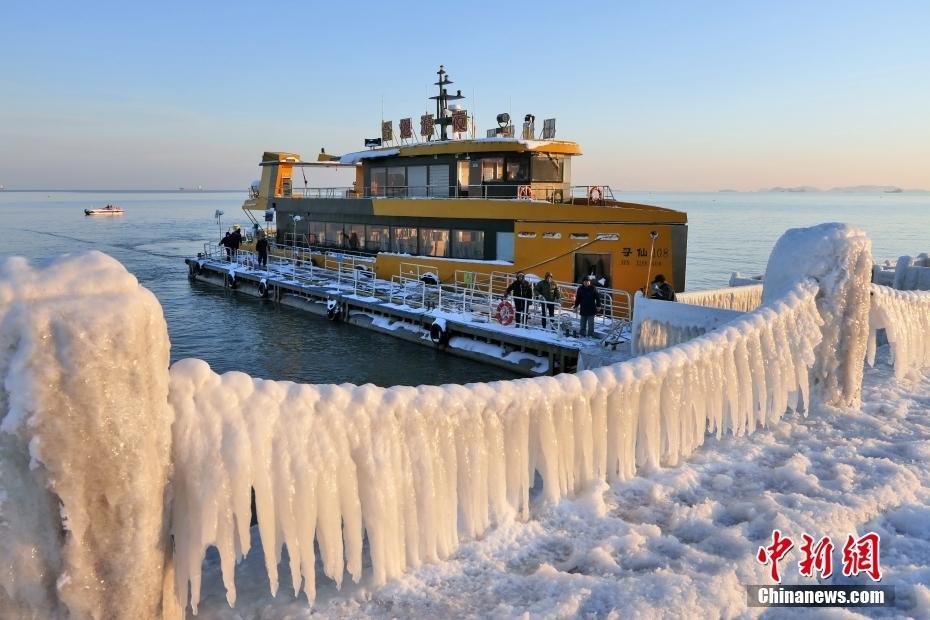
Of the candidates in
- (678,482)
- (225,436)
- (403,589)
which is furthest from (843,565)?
(225,436)

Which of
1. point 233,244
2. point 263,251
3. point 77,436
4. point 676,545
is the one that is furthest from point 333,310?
point 77,436

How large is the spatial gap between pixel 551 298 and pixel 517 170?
25.1ft

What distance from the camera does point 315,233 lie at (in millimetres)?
31625

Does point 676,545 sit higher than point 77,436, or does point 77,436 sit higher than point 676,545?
point 77,436

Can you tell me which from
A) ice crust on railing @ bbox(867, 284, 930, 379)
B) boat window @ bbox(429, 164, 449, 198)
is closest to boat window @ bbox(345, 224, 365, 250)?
boat window @ bbox(429, 164, 449, 198)

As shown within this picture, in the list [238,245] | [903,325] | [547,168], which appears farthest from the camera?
[238,245]

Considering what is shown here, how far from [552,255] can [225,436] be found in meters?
17.9

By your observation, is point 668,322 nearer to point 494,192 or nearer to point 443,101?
point 494,192

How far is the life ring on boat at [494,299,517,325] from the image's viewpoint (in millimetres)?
17125

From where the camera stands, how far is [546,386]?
3.96 m

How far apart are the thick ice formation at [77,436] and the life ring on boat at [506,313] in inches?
576

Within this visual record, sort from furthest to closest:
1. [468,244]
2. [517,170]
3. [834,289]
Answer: [517,170]
[468,244]
[834,289]

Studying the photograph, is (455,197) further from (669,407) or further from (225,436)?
(225,436)

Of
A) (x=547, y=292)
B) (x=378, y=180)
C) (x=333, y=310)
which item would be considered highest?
(x=378, y=180)
